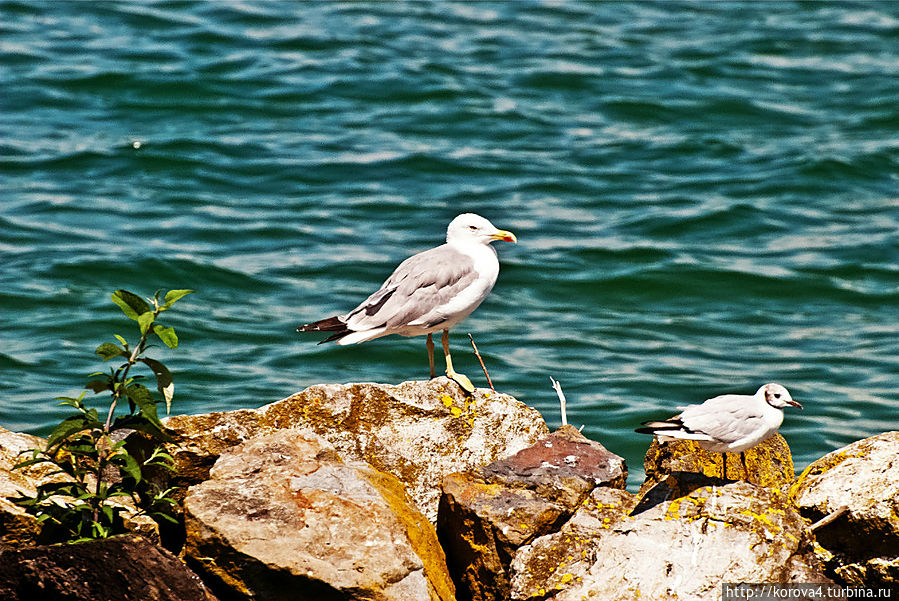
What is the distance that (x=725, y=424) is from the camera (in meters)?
5.21

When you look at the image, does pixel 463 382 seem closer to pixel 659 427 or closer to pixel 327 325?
pixel 327 325

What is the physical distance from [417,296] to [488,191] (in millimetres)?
10051

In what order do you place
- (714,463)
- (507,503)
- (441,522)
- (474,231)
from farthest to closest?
(474,231)
(714,463)
(441,522)
(507,503)

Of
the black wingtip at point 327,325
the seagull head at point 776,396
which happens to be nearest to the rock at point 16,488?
the black wingtip at point 327,325

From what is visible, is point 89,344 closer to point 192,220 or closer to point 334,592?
point 192,220

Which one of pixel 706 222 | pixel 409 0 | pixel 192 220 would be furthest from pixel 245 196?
pixel 409 0

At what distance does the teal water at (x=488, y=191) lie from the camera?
11977 mm

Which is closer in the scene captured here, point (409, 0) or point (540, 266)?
point (540, 266)

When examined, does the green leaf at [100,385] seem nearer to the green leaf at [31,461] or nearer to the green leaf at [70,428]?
the green leaf at [70,428]

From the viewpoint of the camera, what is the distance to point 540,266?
1488cm

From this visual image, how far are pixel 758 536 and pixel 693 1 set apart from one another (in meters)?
21.1

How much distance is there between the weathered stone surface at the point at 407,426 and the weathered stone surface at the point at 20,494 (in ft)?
2.10

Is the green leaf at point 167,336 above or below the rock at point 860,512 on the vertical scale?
above

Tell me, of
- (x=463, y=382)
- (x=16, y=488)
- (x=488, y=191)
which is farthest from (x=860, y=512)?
(x=488, y=191)
